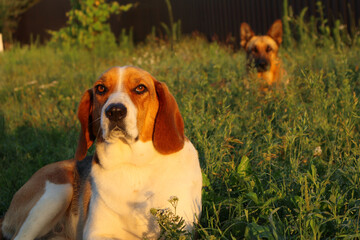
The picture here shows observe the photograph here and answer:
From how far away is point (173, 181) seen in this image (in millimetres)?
2635

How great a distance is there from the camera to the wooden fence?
9312 mm

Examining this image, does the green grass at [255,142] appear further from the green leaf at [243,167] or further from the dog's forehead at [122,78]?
the dog's forehead at [122,78]

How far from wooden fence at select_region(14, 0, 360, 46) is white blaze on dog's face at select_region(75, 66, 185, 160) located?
5.96 meters

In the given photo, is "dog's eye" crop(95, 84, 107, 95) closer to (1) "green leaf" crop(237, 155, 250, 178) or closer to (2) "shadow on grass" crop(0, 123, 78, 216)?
(1) "green leaf" crop(237, 155, 250, 178)

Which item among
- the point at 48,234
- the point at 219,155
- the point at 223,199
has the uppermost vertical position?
the point at 219,155

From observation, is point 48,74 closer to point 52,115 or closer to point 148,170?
point 52,115

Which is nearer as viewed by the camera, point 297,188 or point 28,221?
point 297,188

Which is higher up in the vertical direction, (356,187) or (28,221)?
(356,187)

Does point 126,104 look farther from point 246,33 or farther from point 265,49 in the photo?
point 246,33

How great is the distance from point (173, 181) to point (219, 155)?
2.33 ft

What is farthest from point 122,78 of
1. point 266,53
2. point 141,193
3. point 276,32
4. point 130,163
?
point 276,32

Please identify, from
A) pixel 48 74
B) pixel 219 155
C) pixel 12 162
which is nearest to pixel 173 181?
pixel 219 155

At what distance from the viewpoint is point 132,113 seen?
259 centimetres

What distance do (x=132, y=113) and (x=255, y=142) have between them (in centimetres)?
159
